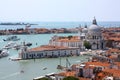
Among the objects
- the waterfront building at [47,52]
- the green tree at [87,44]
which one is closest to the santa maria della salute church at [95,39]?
the green tree at [87,44]

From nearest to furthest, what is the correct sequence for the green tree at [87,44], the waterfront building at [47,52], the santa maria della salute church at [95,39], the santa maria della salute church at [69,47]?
the waterfront building at [47,52] < the santa maria della salute church at [69,47] < the green tree at [87,44] < the santa maria della salute church at [95,39]

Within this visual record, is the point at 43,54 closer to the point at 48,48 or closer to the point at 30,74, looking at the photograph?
the point at 48,48

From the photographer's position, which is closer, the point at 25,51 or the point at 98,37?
the point at 25,51

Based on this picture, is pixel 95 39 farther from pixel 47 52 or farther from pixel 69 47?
pixel 47 52

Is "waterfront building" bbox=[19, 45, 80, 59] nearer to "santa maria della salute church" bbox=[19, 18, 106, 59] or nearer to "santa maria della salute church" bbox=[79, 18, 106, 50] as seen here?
"santa maria della salute church" bbox=[19, 18, 106, 59]

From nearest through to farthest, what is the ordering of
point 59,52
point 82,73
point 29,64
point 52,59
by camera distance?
point 82,73 → point 29,64 → point 52,59 → point 59,52

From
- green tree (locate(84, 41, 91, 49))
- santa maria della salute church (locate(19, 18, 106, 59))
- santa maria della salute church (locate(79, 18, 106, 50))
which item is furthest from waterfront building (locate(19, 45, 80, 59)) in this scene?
santa maria della salute church (locate(79, 18, 106, 50))

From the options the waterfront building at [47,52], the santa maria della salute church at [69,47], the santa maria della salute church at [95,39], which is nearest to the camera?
the waterfront building at [47,52]

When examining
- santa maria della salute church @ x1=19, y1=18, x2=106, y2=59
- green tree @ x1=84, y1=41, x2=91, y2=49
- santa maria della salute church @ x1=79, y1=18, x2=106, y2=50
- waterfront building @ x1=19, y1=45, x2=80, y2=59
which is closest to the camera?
waterfront building @ x1=19, y1=45, x2=80, y2=59

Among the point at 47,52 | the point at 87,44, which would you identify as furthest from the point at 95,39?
the point at 47,52

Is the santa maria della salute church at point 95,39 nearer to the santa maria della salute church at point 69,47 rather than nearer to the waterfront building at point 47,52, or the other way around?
the santa maria della salute church at point 69,47

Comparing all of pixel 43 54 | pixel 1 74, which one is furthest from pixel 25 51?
pixel 1 74
